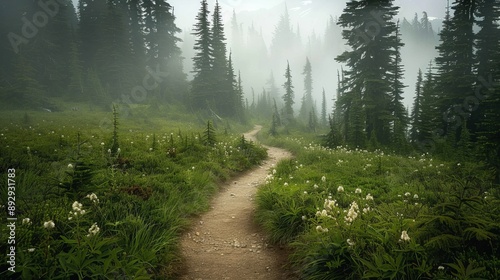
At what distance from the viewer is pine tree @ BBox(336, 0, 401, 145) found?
67.6 ft

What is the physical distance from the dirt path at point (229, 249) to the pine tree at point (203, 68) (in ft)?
101

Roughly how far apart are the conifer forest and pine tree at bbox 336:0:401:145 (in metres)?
0.12

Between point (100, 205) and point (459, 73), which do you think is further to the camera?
point (459, 73)

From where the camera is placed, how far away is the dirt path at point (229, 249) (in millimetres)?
4871

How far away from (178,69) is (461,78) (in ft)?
123

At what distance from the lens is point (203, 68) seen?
3806 cm

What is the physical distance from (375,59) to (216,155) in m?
17.3

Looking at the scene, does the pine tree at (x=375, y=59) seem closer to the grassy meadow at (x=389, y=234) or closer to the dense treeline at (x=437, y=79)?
the dense treeline at (x=437, y=79)

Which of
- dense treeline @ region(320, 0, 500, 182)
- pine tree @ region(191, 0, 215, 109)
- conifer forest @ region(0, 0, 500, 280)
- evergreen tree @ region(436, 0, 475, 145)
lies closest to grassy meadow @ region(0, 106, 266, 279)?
conifer forest @ region(0, 0, 500, 280)

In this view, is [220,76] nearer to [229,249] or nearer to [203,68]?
[203,68]

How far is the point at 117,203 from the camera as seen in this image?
5562mm

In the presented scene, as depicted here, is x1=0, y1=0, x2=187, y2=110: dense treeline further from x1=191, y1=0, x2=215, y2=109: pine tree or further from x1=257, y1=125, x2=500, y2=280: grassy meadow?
x1=257, y1=125, x2=500, y2=280: grassy meadow

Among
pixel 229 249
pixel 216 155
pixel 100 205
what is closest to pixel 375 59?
pixel 216 155

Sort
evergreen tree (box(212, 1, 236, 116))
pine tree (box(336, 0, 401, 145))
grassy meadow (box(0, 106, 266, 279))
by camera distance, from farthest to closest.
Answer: evergreen tree (box(212, 1, 236, 116)) → pine tree (box(336, 0, 401, 145)) → grassy meadow (box(0, 106, 266, 279))
